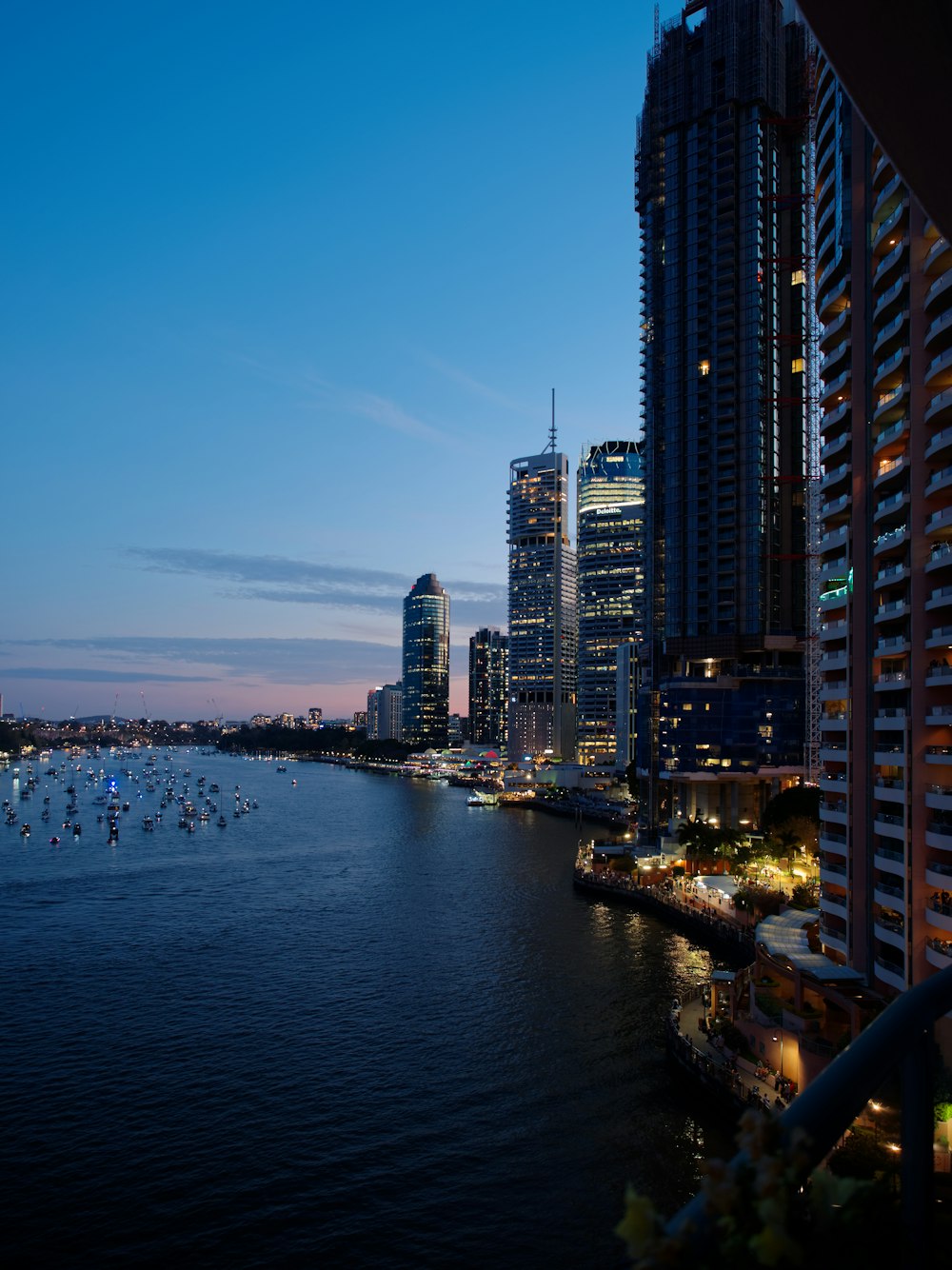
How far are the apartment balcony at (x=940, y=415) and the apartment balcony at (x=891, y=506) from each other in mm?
2124

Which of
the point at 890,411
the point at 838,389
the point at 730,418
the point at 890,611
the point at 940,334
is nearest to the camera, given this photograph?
the point at 940,334

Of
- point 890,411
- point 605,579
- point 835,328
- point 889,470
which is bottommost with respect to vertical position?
point 889,470

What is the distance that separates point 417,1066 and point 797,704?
56.8 m

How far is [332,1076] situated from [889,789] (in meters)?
18.9

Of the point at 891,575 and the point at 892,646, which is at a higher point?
the point at 891,575

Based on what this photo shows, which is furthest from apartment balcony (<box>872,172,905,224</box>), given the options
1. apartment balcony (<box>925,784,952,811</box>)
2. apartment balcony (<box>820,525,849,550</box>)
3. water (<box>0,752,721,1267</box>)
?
water (<box>0,752,721,1267</box>)

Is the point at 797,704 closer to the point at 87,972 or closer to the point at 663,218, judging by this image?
the point at 663,218

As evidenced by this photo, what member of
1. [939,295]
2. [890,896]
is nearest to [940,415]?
[939,295]

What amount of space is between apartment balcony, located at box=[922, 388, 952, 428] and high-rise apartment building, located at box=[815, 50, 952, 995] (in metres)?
0.05

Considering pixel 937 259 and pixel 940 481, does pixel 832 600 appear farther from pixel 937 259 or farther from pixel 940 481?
pixel 937 259

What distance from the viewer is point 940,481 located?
982 inches

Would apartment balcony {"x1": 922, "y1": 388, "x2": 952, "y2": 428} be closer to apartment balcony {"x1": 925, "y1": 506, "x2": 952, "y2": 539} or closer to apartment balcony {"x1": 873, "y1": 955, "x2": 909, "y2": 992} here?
apartment balcony {"x1": 925, "y1": 506, "x2": 952, "y2": 539}

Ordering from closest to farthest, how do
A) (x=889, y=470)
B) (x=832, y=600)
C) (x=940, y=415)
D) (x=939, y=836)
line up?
(x=939, y=836), (x=940, y=415), (x=889, y=470), (x=832, y=600)


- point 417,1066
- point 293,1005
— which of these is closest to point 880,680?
point 417,1066
